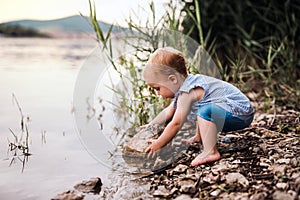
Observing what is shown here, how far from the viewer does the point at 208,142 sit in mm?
2250

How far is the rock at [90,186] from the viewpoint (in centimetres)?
217

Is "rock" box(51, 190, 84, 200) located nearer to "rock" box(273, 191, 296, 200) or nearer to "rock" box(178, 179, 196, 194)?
"rock" box(178, 179, 196, 194)

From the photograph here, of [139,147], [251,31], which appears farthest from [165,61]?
[251,31]

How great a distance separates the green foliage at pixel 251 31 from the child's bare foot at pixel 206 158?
1.48 m

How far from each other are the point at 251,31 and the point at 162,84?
78.8 inches

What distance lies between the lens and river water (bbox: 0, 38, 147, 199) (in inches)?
88.0

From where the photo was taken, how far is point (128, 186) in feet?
7.34

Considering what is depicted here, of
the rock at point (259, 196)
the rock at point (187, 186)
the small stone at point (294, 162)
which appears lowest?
the rock at point (187, 186)

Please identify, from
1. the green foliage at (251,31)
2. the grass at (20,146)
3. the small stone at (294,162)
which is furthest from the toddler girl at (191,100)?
the green foliage at (251,31)

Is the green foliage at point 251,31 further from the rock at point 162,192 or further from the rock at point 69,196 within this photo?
the rock at point 69,196

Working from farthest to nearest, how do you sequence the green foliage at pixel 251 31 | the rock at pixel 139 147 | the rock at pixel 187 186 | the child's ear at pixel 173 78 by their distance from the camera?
the green foliage at pixel 251 31, the rock at pixel 139 147, the child's ear at pixel 173 78, the rock at pixel 187 186

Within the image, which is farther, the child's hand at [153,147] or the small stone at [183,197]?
the child's hand at [153,147]

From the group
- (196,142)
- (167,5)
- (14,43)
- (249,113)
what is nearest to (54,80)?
(167,5)

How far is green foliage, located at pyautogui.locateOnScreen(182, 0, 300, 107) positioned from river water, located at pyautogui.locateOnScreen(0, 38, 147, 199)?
Result: 3.84ft
